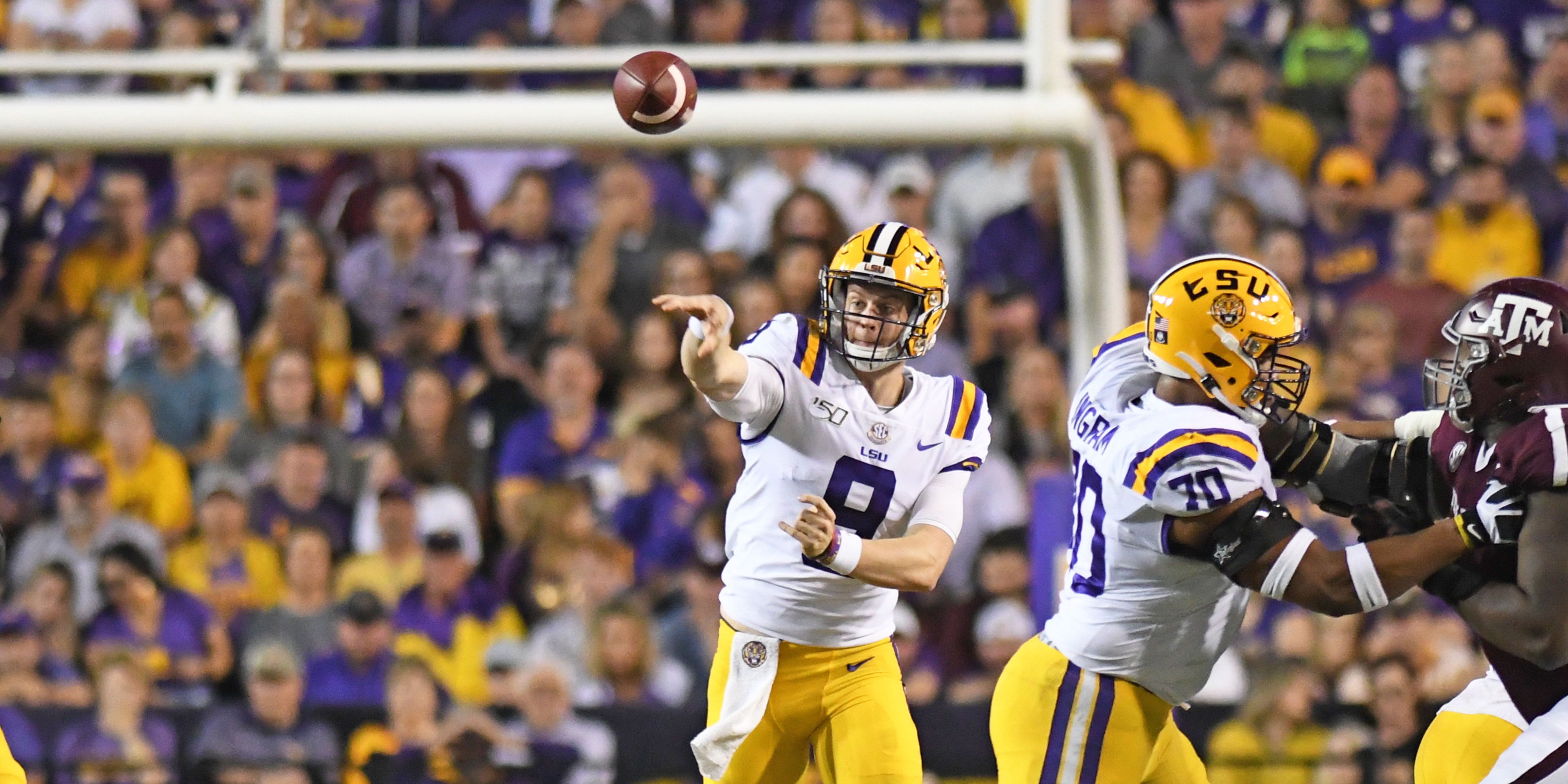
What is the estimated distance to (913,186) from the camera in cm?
930

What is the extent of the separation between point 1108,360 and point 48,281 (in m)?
6.26

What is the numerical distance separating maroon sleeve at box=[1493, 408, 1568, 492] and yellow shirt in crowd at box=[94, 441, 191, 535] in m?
6.09

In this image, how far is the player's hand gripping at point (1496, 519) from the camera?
14.3 feet

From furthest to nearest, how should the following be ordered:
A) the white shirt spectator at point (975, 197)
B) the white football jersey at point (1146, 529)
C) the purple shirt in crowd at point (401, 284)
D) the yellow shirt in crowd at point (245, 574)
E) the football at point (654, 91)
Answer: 1. the white shirt spectator at point (975, 197)
2. the purple shirt in crowd at point (401, 284)
3. the yellow shirt in crowd at point (245, 574)
4. the football at point (654, 91)
5. the white football jersey at point (1146, 529)

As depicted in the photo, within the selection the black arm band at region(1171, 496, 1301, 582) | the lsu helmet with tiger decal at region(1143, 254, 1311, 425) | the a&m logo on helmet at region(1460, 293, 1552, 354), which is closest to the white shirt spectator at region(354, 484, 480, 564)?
the lsu helmet with tiger decal at region(1143, 254, 1311, 425)

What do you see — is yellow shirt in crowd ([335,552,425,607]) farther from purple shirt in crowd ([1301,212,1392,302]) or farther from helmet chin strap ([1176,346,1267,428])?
helmet chin strap ([1176,346,1267,428])

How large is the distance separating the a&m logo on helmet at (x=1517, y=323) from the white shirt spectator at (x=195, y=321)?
6222 millimetres

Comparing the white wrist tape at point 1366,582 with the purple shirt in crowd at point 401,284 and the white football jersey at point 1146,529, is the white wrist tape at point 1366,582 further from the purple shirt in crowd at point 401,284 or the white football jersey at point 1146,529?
the purple shirt in crowd at point 401,284

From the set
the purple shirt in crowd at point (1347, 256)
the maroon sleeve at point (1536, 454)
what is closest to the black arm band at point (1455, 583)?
the maroon sleeve at point (1536, 454)

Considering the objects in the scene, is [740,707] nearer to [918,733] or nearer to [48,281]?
[918,733]

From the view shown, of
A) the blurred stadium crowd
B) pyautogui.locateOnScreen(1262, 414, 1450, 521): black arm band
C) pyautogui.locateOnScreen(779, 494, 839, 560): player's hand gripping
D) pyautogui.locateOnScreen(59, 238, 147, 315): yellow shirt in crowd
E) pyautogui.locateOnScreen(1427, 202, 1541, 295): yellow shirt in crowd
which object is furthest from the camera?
pyautogui.locateOnScreen(59, 238, 147, 315): yellow shirt in crowd

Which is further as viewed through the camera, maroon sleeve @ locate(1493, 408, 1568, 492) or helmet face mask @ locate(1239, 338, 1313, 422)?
helmet face mask @ locate(1239, 338, 1313, 422)

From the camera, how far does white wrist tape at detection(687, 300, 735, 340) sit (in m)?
4.66

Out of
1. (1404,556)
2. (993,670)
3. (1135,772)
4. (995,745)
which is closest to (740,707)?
(995,745)
